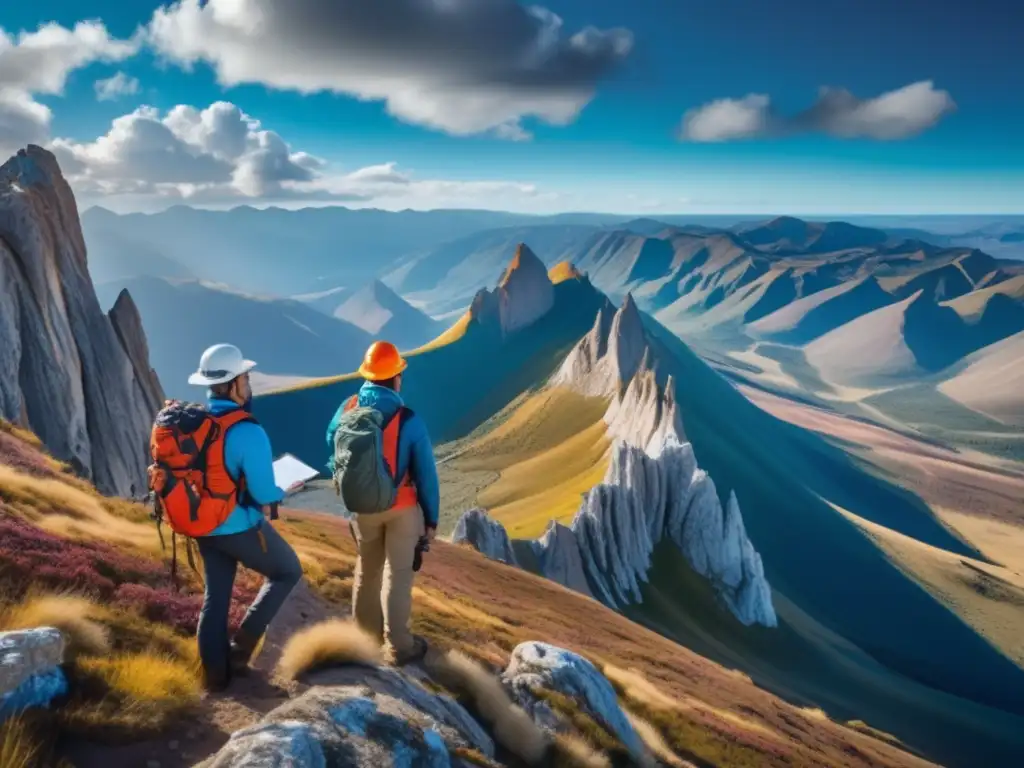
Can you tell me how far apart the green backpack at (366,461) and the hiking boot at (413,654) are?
305 cm

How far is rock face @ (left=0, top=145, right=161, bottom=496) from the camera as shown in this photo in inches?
1281

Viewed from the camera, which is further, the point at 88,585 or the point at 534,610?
the point at 534,610

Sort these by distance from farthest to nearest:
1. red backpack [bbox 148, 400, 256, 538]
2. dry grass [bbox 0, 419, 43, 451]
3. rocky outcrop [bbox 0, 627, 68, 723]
Result: dry grass [bbox 0, 419, 43, 451], red backpack [bbox 148, 400, 256, 538], rocky outcrop [bbox 0, 627, 68, 723]

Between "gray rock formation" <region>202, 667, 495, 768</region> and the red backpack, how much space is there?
257 cm

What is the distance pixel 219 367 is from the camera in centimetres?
825

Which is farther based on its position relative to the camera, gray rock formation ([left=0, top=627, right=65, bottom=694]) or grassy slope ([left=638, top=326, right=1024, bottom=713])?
grassy slope ([left=638, top=326, right=1024, bottom=713])

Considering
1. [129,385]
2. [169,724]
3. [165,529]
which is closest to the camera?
[169,724]

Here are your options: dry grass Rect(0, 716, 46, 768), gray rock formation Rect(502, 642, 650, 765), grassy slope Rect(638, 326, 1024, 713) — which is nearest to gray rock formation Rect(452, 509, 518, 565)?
gray rock formation Rect(502, 642, 650, 765)

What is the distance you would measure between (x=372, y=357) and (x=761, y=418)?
206m

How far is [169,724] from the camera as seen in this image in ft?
23.5

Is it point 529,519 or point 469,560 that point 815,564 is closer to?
point 529,519

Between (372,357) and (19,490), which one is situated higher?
(372,357)

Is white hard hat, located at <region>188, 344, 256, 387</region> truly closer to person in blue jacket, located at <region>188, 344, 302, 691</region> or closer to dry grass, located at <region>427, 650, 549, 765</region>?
person in blue jacket, located at <region>188, 344, 302, 691</region>

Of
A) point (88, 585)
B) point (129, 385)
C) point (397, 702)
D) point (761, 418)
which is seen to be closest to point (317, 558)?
point (88, 585)
